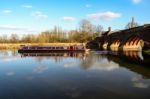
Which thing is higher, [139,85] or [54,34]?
[54,34]

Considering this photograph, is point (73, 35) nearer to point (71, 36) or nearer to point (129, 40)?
point (71, 36)

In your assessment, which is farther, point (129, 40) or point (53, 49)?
point (53, 49)

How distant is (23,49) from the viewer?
66.7m

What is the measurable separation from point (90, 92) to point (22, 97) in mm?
4529

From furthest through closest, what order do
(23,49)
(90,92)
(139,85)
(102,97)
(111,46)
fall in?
(111,46), (23,49), (139,85), (90,92), (102,97)

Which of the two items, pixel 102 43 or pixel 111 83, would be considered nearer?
pixel 111 83

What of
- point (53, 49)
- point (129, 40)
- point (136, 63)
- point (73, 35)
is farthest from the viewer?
point (73, 35)

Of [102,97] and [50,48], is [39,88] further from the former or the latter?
[50,48]

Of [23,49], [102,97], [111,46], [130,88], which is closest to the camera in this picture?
[102,97]

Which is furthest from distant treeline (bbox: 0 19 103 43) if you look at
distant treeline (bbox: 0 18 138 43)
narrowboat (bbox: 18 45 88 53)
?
narrowboat (bbox: 18 45 88 53)

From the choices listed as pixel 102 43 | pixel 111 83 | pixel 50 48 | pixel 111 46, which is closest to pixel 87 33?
pixel 102 43

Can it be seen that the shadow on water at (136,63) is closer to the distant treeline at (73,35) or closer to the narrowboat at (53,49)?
the narrowboat at (53,49)

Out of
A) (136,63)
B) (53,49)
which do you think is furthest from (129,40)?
(136,63)

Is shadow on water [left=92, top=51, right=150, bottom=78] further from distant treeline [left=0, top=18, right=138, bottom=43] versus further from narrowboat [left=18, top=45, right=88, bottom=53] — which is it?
distant treeline [left=0, top=18, right=138, bottom=43]
